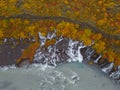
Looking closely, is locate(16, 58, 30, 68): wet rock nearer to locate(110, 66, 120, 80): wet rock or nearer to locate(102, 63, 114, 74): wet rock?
locate(102, 63, 114, 74): wet rock

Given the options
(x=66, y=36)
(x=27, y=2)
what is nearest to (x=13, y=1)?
(x=27, y=2)

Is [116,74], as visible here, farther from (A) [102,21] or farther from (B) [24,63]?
(B) [24,63]

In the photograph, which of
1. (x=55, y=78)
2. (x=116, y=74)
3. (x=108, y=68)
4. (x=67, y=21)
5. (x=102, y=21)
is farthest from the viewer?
(x=102, y=21)

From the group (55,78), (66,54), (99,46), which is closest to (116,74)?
(99,46)

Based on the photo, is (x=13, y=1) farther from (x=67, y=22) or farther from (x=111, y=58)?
(x=111, y=58)

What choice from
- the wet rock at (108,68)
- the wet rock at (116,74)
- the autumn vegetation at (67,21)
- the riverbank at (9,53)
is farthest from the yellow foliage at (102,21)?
the riverbank at (9,53)

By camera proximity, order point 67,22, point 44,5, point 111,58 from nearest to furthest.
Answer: point 111,58 → point 67,22 → point 44,5
